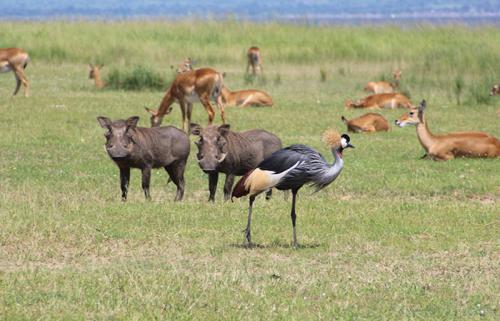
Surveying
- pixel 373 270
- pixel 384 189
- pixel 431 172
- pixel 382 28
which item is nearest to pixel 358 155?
pixel 431 172

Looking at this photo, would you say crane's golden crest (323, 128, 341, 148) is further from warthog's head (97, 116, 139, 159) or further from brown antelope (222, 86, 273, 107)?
brown antelope (222, 86, 273, 107)

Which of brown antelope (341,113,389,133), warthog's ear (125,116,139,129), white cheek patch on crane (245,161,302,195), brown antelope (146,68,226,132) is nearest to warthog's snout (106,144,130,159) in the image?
warthog's ear (125,116,139,129)

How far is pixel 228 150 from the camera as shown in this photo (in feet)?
35.6

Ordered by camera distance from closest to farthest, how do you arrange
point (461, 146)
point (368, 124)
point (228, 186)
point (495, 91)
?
1. point (228, 186)
2. point (461, 146)
3. point (368, 124)
4. point (495, 91)

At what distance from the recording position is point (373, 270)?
25.6 feet

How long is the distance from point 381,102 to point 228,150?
421 inches

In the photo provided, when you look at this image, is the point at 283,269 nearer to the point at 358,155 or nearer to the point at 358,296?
the point at 358,296

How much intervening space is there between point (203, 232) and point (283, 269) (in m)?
1.40

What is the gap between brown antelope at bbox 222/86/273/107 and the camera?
2109 cm

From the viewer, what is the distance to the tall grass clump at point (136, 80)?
2441 cm

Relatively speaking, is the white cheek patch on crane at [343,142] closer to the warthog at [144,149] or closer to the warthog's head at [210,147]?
the warthog's head at [210,147]

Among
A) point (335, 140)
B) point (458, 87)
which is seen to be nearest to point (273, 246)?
point (335, 140)

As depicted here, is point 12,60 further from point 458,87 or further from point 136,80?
point 458,87

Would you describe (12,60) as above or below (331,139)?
below
